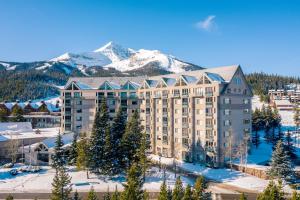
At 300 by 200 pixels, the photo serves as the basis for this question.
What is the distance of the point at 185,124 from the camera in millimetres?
76875

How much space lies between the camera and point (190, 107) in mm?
75562

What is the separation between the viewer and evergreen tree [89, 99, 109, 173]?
59.2 m

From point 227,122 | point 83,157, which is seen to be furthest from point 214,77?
point 83,157

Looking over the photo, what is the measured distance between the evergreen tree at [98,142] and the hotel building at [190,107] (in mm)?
23102

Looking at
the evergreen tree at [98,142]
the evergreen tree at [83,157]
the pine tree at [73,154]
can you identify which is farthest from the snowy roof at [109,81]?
the evergreen tree at [83,157]

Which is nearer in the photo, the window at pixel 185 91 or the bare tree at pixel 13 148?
the bare tree at pixel 13 148

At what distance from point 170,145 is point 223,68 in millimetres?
23518

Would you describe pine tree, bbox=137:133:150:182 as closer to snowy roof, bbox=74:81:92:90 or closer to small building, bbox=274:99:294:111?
snowy roof, bbox=74:81:92:90

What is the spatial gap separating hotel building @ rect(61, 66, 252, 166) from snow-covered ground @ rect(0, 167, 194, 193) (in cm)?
1366

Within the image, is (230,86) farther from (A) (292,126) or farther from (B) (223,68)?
(A) (292,126)

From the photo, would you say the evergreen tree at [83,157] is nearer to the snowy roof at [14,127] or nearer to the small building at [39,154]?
the small building at [39,154]

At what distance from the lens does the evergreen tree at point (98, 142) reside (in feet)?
194

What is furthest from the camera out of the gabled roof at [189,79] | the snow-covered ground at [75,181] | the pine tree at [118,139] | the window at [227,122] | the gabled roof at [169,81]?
the gabled roof at [169,81]

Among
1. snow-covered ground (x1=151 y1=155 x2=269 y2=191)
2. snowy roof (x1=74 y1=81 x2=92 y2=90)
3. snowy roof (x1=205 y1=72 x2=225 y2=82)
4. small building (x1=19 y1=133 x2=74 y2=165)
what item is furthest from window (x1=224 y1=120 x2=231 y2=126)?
snowy roof (x1=74 y1=81 x2=92 y2=90)
